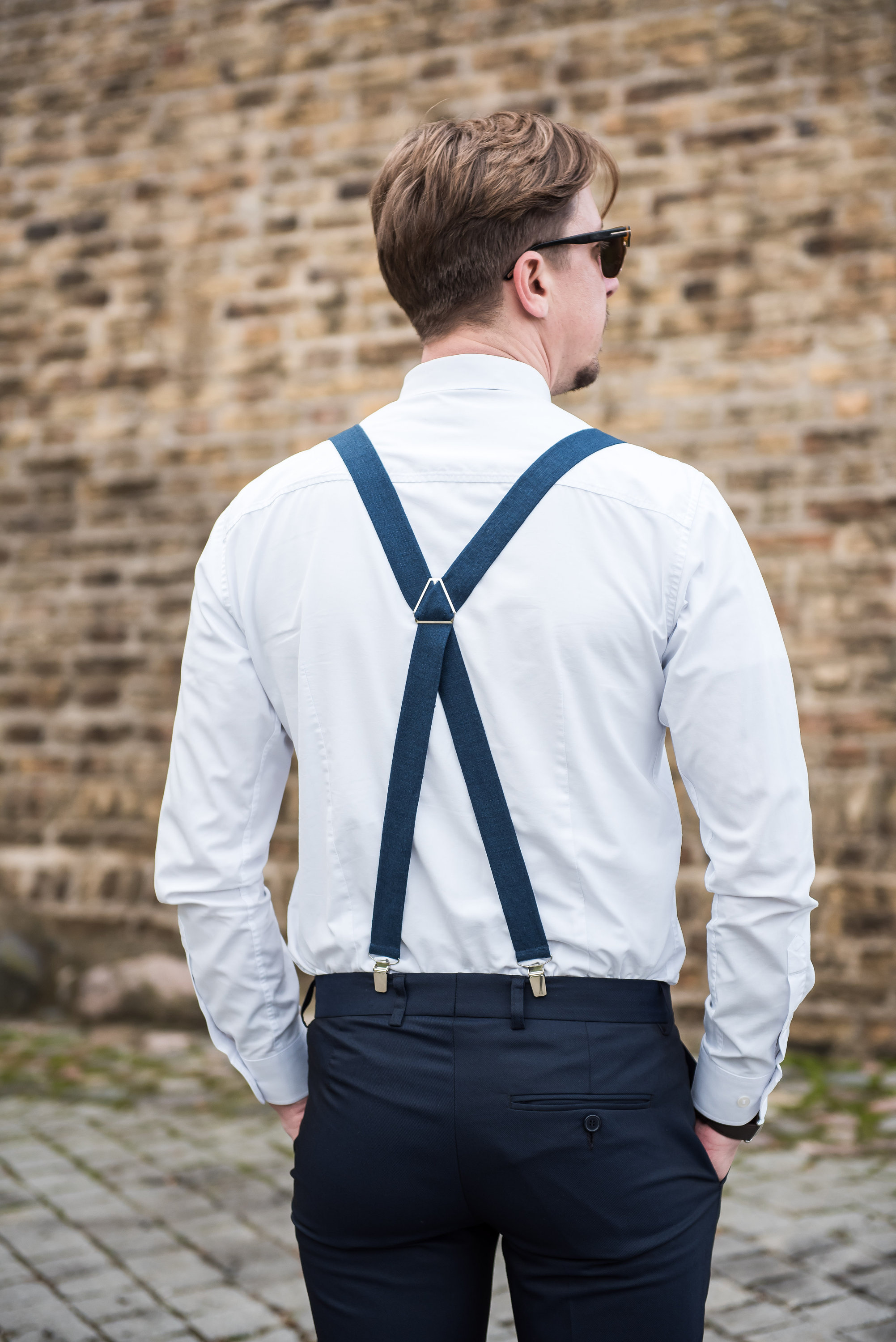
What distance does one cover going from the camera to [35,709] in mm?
5602

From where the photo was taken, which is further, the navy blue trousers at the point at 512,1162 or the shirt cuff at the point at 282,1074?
the shirt cuff at the point at 282,1074

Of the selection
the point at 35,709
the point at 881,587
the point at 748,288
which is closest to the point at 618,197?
the point at 748,288

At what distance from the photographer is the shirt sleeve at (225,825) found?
138 cm

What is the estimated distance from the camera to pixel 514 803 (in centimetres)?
119

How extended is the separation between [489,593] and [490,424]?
0.21 metres

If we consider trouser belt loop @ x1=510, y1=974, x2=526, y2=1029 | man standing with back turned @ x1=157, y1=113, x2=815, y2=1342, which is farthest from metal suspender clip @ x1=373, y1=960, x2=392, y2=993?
trouser belt loop @ x1=510, y1=974, x2=526, y2=1029

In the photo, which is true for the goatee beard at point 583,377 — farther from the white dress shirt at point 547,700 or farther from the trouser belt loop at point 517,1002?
the trouser belt loop at point 517,1002

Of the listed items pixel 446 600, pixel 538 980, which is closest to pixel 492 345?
pixel 446 600

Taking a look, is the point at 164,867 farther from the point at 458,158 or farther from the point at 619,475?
the point at 458,158

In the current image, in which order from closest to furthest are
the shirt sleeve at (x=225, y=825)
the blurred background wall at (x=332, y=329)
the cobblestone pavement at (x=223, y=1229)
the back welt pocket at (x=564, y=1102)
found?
the back welt pocket at (x=564, y=1102) → the shirt sleeve at (x=225, y=825) → the cobblestone pavement at (x=223, y=1229) → the blurred background wall at (x=332, y=329)

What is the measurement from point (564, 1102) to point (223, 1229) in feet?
8.33

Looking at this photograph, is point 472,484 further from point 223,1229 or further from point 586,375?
point 223,1229

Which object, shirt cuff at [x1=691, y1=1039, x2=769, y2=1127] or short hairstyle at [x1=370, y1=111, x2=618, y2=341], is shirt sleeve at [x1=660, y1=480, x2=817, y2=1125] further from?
short hairstyle at [x1=370, y1=111, x2=618, y2=341]

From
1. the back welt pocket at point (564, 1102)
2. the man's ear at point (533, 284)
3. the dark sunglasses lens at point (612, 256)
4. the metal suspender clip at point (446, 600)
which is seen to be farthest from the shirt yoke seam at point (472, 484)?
the back welt pocket at point (564, 1102)
